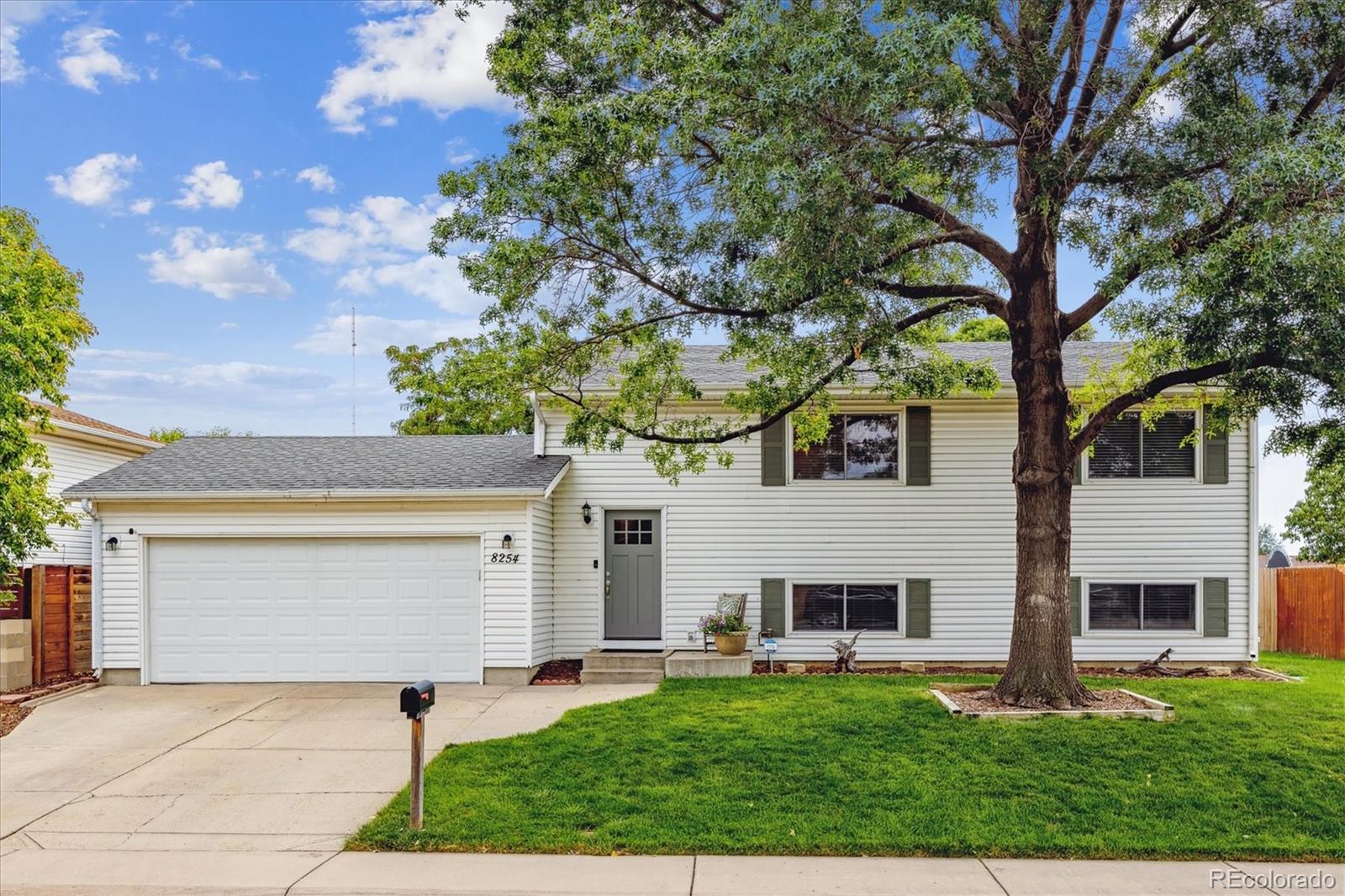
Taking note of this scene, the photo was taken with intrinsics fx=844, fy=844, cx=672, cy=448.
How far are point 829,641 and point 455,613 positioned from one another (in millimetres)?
5271

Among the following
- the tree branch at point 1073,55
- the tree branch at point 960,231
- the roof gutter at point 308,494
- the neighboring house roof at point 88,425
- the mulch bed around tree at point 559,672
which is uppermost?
the tree branch at point 1073,55

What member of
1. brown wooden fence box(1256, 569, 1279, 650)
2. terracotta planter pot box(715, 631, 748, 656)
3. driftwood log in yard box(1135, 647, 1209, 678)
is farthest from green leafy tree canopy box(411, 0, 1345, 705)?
brown wooden fence box(1256, 569, 1279, 650)

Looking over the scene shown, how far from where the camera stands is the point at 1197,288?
706 cm

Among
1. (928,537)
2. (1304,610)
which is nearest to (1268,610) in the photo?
(1304,610)

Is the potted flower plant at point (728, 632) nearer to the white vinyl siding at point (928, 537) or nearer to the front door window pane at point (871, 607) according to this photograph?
the white vinyl siding at point (928, 537)

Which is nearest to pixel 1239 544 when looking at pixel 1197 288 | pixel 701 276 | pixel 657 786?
pixel 1197 288

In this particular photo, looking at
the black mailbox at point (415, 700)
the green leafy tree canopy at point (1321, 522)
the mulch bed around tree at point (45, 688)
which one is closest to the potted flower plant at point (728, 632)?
the black mailbox at point (415, 700)

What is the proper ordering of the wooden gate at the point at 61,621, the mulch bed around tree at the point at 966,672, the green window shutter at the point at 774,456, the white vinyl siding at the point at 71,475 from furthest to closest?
the white vinyl siding at the point at 71,475 < the green window shutter at the point at 774,456 < the mulch bed around tree at the point at 966,672 < the wooden gate at the point at 61,621

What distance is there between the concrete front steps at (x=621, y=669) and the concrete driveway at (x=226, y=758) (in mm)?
366

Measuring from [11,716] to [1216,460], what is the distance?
15659mm

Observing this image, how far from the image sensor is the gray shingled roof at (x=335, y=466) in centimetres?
1114

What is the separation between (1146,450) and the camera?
1223 cm

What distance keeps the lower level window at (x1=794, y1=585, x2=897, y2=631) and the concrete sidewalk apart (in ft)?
23.4

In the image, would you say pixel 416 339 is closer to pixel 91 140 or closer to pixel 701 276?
pixel 91 140
